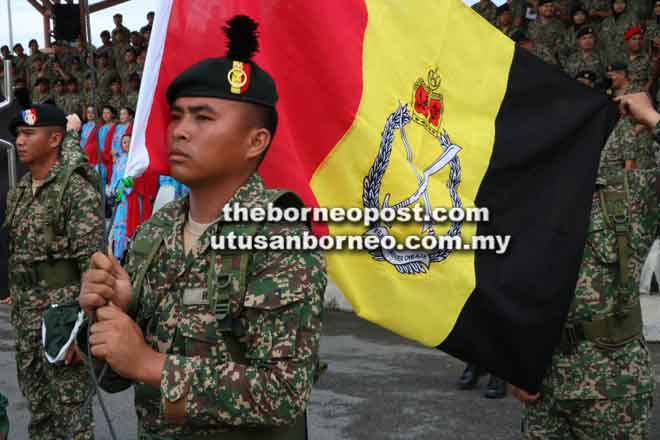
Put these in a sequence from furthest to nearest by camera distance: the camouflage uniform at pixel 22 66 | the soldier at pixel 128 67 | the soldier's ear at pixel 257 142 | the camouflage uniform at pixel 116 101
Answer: the camouflage uniform at pixel 22 66, the soldier at pixel 128 67, the camouflage uniform at pixel 116 101, the soldier's ear at pixel 257 142

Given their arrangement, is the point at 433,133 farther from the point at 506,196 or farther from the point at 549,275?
the point at 549,275

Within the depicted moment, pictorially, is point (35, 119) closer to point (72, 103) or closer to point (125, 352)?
point (125, 352)

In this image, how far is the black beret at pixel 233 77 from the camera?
6.05 feet

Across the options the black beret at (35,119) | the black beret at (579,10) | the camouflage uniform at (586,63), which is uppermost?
the black beret at (579,10)

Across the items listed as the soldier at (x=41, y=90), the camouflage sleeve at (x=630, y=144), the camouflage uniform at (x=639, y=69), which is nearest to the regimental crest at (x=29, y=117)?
the camouflage sleeve at (x=630, y=144)

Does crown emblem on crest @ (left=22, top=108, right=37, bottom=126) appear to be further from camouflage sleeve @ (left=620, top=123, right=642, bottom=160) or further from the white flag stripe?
camouflage sleeve @ (left=620, top=123, right=642, bottom=160)

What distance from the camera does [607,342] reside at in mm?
3033

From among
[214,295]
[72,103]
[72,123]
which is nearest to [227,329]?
[214,295]

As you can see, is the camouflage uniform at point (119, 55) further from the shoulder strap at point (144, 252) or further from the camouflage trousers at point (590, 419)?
the shoulder strap at point (144, 252)

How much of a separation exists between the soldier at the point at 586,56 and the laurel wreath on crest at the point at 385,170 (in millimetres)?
8664

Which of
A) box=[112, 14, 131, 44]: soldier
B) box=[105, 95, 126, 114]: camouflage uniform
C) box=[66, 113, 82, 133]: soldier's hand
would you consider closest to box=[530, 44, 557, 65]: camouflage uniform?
box=[66, 113, 82, 133]: soldier's hand

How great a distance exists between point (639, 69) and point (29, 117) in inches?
324

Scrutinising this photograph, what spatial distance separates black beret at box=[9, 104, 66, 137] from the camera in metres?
4.43

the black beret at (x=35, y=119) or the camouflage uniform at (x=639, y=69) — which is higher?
the camouflage uniform at (x=639, y=69)
